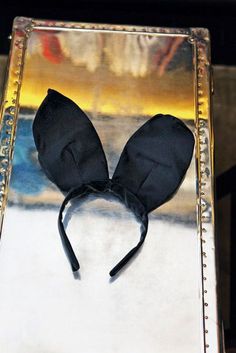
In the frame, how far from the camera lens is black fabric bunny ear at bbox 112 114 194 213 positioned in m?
1.00

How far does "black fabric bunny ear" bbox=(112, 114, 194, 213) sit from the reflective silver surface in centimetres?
2

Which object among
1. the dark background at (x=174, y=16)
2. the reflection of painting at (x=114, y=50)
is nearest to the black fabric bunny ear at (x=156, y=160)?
the reflection of painting at (x=114, y=50)

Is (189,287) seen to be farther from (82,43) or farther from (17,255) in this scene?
(82,43)

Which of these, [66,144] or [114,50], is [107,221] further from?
[114,50]

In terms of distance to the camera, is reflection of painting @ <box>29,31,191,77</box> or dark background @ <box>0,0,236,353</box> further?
dark background @ <box>0,0,236,353</box>

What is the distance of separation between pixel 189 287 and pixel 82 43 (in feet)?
1.74

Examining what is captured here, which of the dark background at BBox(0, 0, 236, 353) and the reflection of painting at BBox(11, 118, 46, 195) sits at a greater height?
the dark background at BBox(0, 0, 236, 353)

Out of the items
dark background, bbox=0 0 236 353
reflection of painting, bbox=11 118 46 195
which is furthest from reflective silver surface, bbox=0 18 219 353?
dark background, bbox=0 0 236 353

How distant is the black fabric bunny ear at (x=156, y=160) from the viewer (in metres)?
1.00

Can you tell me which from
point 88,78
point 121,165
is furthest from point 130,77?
point 121,165

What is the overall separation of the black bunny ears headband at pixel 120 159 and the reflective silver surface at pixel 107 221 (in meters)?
0.02

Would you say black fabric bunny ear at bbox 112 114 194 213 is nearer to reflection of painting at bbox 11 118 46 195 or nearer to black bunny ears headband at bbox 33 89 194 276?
black bunny ears headband at bbox 33 89 194 276

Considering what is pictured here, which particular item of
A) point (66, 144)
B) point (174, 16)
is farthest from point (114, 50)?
point (174, 16)

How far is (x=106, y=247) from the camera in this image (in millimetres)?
973
